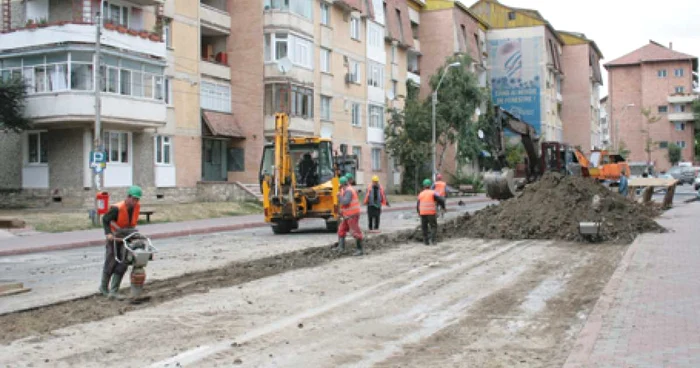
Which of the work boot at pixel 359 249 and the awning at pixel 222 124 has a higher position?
the awning at pixel 222 124

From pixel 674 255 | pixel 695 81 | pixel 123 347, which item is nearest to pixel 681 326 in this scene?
pixel 123 347

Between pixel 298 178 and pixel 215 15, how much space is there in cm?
1960

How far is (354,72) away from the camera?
47.6 m

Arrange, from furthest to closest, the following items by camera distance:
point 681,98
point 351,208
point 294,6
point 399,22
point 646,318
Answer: point 681,98, point 399,22, point 294,6, point 351,208, point 646,318

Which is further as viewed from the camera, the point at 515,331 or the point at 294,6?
the point at 294,6

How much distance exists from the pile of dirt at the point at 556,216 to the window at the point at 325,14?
25.4m

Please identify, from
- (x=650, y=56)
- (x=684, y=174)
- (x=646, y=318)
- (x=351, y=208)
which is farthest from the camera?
(x=650, y=56)

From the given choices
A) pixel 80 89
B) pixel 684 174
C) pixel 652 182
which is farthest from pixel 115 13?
pixel 684 174

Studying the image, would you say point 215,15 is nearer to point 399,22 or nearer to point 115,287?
point 399,22

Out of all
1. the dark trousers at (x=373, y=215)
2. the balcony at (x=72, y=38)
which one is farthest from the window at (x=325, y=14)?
the dark trousers at (x=373, y=215)

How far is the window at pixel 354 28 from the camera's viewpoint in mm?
47344

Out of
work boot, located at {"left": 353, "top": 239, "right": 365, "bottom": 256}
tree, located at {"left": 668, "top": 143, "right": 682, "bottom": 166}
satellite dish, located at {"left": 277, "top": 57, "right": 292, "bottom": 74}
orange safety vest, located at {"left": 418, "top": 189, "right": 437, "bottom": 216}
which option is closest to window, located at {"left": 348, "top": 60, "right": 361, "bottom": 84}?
satellite dish, located at {"left": 277, "top": 57, "right": 292, "bottom": 74}

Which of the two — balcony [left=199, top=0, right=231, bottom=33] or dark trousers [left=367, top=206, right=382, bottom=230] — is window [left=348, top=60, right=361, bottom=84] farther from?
dark trousers [left=367, top=206, right=382, bottom=230]

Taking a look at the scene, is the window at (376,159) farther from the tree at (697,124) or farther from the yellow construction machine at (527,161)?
the tree at (697,124)
